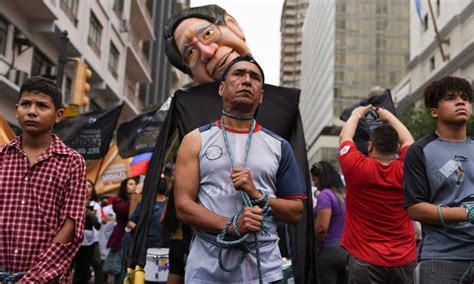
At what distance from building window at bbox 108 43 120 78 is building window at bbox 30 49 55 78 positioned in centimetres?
648

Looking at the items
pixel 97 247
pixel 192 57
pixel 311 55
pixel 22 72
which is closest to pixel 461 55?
pixel 22 72

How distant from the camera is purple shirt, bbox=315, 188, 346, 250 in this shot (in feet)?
17.3

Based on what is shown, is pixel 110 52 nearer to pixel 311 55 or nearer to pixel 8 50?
pixel 8 50

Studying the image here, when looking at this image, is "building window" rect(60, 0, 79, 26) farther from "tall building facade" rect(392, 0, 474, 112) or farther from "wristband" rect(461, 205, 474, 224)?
"tall building facade" rect(392, 0, 474, 112)

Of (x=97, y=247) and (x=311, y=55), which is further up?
(x=311, y=55)

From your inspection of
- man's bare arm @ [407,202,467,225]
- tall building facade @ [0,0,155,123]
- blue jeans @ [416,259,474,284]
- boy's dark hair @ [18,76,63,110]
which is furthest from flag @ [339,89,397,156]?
tall building facade @ [0,0,155,123]

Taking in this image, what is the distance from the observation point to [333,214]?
5.35 m

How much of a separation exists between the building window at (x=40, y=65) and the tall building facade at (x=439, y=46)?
2161 cm

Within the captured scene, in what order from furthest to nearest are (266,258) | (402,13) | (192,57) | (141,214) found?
(402,13)
(192,57)
(141,214)
(266,258)

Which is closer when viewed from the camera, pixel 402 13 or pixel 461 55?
pixel 461 55

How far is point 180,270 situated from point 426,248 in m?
1.92

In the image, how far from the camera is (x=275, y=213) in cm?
270

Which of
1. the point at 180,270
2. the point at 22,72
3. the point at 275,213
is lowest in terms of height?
the point at 180,270

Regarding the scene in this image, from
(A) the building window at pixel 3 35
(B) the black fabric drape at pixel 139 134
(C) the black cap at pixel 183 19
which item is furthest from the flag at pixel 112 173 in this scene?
(C) the black cap at pixel 183 19
